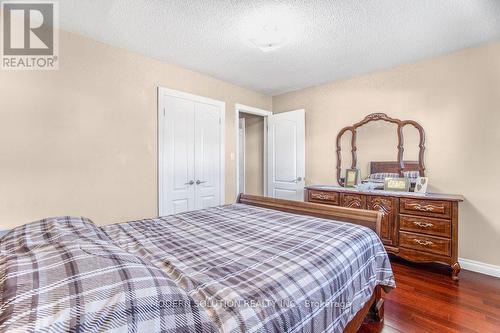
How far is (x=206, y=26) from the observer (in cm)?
222

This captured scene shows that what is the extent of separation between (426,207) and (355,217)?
1.29 metres

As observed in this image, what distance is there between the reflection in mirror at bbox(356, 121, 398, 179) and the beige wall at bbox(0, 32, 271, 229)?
268 cm

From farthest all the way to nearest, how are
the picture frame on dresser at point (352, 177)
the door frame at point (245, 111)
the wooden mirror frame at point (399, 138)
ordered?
the door frame at point (245, 111) → the picture frame on dresser at point (352, 177) → the wooden mirror frame at point (399, 138)

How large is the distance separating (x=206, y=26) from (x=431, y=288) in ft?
10.6

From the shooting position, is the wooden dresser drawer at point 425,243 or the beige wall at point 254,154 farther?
the beige wall at point 254,154

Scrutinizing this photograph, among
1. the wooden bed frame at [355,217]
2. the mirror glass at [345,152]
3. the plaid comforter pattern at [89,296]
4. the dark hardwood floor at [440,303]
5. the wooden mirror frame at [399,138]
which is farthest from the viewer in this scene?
the mirror glass at [345,152]

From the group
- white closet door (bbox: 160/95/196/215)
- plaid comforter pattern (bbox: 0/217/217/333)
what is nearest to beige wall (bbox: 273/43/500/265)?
white closet door (bbox: 160/95/196/215)

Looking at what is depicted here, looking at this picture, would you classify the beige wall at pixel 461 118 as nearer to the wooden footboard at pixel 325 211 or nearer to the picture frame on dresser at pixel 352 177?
the picture frame on dresser at pixel 352 177

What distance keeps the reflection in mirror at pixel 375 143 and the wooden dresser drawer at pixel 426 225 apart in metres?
0.86

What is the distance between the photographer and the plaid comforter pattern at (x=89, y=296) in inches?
21.3

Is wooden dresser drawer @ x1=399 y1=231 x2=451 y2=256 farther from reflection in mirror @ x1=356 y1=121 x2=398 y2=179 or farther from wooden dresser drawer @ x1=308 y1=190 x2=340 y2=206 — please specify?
reflection in mirror @ x1=356 y1=121 x2=398 y2=179

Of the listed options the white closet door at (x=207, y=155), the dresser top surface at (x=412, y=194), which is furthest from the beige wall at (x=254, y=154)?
the dresser top surface at (x=412, y=194)

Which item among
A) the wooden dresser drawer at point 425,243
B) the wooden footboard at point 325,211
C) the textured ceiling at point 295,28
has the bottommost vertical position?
the wooden dresser drawer at point 425,243

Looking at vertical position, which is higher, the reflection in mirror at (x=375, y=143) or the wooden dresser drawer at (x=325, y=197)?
the reflection in mirror at (x=375, y=143)
